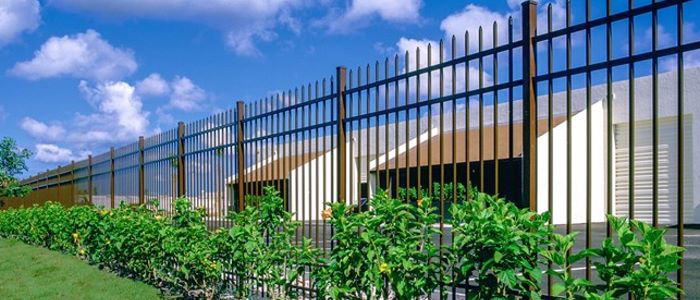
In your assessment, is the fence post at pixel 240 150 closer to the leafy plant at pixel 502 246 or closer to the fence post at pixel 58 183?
the leafy plant at pixel 502 246

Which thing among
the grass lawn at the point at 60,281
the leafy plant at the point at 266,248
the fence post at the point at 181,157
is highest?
the fence post at the point at 181,157

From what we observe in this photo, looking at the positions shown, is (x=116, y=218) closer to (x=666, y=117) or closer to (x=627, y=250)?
(x=627, y=250)

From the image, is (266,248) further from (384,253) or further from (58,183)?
(58,183)

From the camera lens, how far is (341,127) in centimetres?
662

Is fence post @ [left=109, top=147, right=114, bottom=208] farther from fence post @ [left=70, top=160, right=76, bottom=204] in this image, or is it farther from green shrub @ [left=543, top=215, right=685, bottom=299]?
green shrub @ [left=543, top=215, right=685, bottom=299]

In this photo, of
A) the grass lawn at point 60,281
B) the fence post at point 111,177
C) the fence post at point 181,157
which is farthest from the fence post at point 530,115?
the fence post at point 111,177

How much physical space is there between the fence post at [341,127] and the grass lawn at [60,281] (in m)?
2.79

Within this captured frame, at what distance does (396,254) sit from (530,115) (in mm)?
1273

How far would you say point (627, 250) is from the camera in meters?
3.44

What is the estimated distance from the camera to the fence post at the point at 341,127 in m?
6.62

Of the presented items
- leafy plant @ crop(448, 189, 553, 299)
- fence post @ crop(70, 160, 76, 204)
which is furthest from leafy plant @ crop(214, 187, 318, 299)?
fence post @ crop(70, 160, 76, 204)

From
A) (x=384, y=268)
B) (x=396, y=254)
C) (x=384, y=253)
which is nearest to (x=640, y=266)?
(x=396, y=254)

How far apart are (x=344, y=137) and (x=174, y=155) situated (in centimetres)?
522

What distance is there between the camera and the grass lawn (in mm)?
8484
